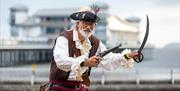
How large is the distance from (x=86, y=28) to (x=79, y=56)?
19 centimetres

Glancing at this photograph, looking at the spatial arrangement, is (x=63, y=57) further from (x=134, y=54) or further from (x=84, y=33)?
(x=134, y=54)

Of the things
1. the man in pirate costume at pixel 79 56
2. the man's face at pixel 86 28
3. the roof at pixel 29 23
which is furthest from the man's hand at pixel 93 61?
the roof at pixel 29 23

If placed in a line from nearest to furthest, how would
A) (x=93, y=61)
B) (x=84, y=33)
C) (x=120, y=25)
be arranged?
(x=93, y=61) → (x=84, y=33) → (x=120, y=25)

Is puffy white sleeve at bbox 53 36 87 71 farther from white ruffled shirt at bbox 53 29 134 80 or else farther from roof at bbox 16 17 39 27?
roof at bbox 16 17 39 27

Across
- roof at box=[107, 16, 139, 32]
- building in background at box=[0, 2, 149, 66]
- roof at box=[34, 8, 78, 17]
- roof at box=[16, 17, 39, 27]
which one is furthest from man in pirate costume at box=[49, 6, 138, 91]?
roof at box=[107, 16, 139, 32]

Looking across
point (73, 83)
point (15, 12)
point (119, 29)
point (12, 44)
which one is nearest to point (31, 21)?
point (15, 12)

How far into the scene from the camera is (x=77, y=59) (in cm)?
320

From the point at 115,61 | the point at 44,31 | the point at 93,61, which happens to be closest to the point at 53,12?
the point at 44,31

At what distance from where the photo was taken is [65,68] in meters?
3.26

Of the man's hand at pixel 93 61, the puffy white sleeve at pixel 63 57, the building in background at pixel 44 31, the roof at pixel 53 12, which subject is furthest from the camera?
the roof at pixel 53 12

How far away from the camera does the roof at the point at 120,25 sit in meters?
94.3

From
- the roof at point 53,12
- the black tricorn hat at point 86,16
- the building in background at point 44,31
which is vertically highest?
the black tricorn hat at point 86,16

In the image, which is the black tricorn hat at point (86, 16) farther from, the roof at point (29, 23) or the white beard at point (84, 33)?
the roof at point (29, 23)

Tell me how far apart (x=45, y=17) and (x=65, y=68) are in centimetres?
8222
